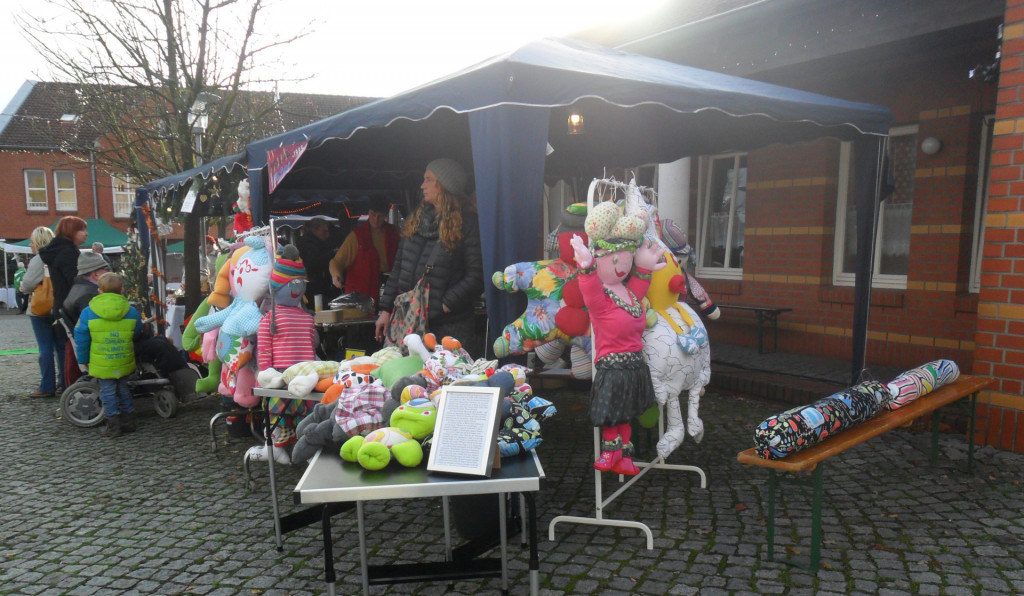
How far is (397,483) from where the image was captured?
2408 mm

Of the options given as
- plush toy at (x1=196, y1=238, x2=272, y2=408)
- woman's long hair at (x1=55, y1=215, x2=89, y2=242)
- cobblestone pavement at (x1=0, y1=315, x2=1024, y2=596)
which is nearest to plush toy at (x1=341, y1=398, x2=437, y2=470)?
cobblestone pavement at (x1=0, y1=315, x2=1024, y2=596)

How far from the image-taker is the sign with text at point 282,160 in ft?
16.5

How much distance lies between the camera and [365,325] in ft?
19.8

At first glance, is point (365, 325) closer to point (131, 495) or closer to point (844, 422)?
point (131, 495)

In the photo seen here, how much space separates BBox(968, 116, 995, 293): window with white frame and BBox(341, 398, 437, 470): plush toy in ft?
19.6

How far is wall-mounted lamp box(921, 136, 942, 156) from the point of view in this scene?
654cm

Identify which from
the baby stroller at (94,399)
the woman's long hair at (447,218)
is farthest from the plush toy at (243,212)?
the woman's long hair at (447,218)

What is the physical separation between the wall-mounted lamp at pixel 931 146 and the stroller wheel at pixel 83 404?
27.7 feet

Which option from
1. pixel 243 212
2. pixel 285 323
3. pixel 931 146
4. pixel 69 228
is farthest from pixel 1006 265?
pixel 69 228

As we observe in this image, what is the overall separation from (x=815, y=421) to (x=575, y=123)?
11.8ft

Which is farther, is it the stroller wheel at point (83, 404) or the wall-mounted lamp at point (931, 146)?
the wall-mounted lamp at point (931, 146)

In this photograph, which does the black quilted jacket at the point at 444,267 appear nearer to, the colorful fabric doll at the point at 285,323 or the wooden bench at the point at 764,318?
the colorful fabric doll at the point at 285,323

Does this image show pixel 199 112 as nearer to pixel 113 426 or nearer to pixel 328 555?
pixel 113 426

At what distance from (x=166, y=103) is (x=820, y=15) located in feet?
32.7
